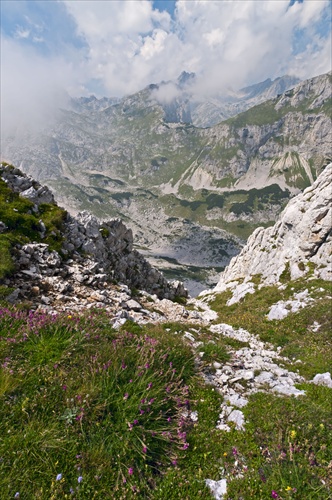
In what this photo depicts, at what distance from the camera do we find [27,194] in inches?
1287

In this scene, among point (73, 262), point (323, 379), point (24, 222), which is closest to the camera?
point (323, 379)

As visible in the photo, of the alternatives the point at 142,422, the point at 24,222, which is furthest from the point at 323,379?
the point at 24,222

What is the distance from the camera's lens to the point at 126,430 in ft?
19.2

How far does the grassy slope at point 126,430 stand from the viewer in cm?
507

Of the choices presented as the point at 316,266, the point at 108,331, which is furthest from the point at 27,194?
the point at 316,266

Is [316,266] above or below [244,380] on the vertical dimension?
above

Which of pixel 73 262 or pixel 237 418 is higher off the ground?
pixel 73 262

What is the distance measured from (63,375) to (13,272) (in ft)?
44.9

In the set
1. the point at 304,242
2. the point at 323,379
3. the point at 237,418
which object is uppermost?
the point at 304,242

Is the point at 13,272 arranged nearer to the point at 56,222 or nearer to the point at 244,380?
the point at 56,222

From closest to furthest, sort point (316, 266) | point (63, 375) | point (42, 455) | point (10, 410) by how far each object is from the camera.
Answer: point (42, 455), point (10, 410), point (63, 375), point (316, 266)

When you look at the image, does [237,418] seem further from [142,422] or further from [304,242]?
[304,242]

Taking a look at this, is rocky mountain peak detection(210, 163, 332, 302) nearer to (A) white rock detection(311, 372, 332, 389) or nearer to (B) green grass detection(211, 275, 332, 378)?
(B) green grass detection(211, 275, 332, 378)

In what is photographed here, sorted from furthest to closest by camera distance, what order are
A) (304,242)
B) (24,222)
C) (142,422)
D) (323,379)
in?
(304,242) < (24,222) < (323,379) < (142,422)
